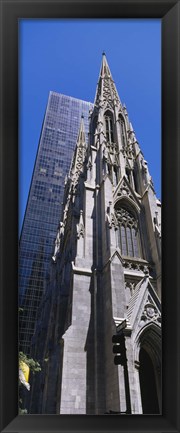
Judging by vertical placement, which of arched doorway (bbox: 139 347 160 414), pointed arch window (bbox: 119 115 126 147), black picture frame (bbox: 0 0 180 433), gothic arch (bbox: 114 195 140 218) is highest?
pointed arch window (bbox: 119 115 126 147)

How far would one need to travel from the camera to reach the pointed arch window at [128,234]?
813 inches

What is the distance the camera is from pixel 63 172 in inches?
2403

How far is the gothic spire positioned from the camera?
32688 millimetres

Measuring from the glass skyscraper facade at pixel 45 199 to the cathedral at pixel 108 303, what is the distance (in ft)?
47.3

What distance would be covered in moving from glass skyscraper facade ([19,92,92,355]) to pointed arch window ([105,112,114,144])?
60.9 ft

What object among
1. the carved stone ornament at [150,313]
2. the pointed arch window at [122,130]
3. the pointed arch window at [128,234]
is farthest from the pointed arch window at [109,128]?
the carved stone ornament at [150,313]

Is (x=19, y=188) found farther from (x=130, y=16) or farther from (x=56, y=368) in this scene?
(x=56, y=368)

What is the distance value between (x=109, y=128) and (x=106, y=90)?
6.45 meters

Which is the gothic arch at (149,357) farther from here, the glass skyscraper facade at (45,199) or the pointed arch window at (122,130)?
the glass skyscraper facade at (45,199)

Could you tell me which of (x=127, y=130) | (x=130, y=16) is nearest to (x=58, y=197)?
(x=127, y=130)

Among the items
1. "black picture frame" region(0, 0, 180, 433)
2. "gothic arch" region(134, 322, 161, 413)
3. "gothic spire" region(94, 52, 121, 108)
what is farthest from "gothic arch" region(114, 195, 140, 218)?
"black picture frame" region(0, 0, 180, 433)

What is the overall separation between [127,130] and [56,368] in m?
20.2

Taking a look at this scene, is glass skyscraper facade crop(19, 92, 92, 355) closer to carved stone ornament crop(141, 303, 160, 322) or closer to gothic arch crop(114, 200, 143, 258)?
gothic arch crop(114, 200, 143, 258)

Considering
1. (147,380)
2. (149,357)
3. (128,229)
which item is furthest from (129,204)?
(147,380)
